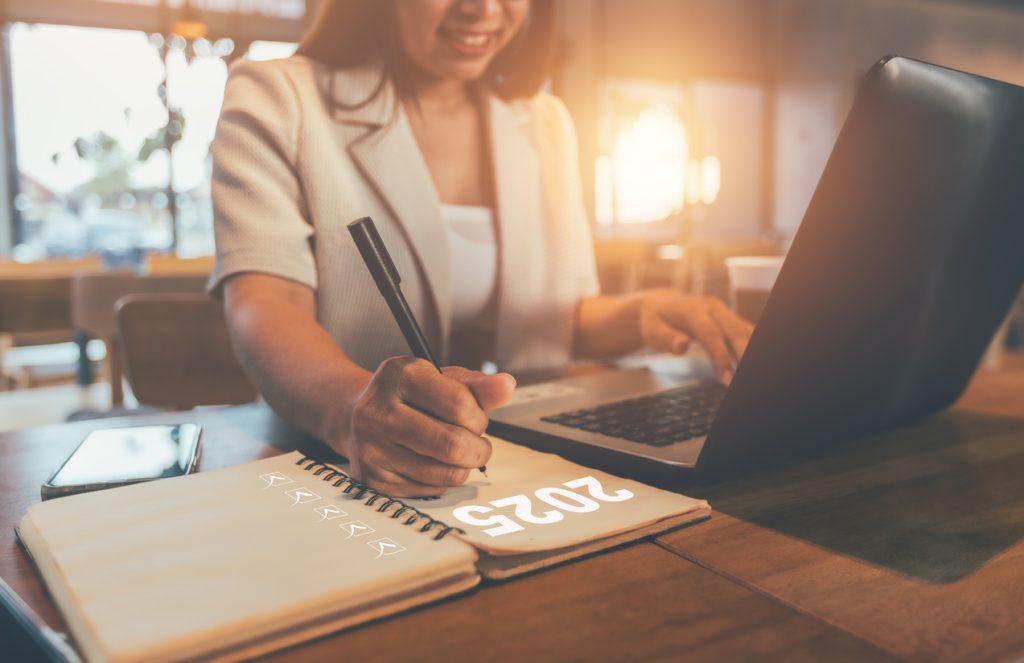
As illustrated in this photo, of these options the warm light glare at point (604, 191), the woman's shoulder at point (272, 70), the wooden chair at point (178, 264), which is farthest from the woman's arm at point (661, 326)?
the warm light glare at point (604, 191)

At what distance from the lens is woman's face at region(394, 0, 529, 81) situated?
931 mm

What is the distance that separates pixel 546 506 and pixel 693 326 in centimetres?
43

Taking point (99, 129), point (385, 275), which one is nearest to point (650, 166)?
point (99, 129)

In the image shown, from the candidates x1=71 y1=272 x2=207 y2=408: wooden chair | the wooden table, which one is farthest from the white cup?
x1=71 y1=272 x2=207 y2=408: wooden chair

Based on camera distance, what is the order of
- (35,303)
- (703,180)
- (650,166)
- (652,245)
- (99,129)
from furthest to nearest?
(703,180), (650,166), (652,245), (99,129), (35,303)

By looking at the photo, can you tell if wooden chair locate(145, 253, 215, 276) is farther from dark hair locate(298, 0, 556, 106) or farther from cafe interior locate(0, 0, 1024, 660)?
dark hair locate(298, 0, 556, 106)

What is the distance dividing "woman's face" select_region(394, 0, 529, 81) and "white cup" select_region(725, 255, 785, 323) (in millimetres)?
415

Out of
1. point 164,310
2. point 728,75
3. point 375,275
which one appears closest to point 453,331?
point 164,310

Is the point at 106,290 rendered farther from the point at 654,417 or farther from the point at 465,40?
the point at 654,417

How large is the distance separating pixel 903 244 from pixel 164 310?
3.90ft

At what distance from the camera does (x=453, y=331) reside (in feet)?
3.81

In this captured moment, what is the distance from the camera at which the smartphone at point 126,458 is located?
1.61ft

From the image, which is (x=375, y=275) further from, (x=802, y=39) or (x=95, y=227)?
(x=802, y=39)

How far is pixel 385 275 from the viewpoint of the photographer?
0.50 meters
